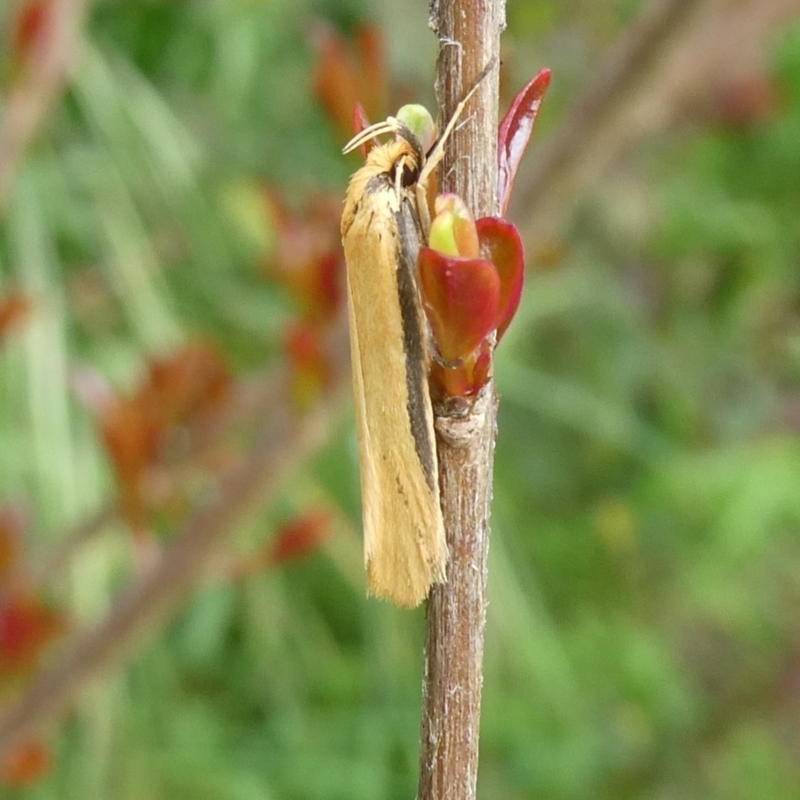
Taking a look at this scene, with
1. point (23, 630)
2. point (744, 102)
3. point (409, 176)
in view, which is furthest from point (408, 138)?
point (744, 102)

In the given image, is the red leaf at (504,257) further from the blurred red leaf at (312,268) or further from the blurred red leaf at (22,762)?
the blurred red leaf at (22,762)

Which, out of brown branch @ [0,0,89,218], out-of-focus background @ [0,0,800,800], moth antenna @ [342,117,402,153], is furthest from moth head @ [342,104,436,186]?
out-of-focus background @ [0,0,800,800]

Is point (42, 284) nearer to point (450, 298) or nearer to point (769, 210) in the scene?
point (769, 210)

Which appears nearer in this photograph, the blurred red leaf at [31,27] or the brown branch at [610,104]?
the brown branch at [610,104]

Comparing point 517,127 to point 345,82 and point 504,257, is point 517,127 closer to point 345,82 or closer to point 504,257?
point 504,257

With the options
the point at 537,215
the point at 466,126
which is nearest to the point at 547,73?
the point at 466,126

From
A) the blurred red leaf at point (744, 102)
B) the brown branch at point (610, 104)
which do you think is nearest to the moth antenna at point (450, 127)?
the brown branch at point (610, 104)

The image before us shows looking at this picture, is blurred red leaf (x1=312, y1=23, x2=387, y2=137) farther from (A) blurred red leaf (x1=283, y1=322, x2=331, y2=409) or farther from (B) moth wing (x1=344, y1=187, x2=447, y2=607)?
(B) moth wing (x1=344, y1=187, x2=447, y2=607)
